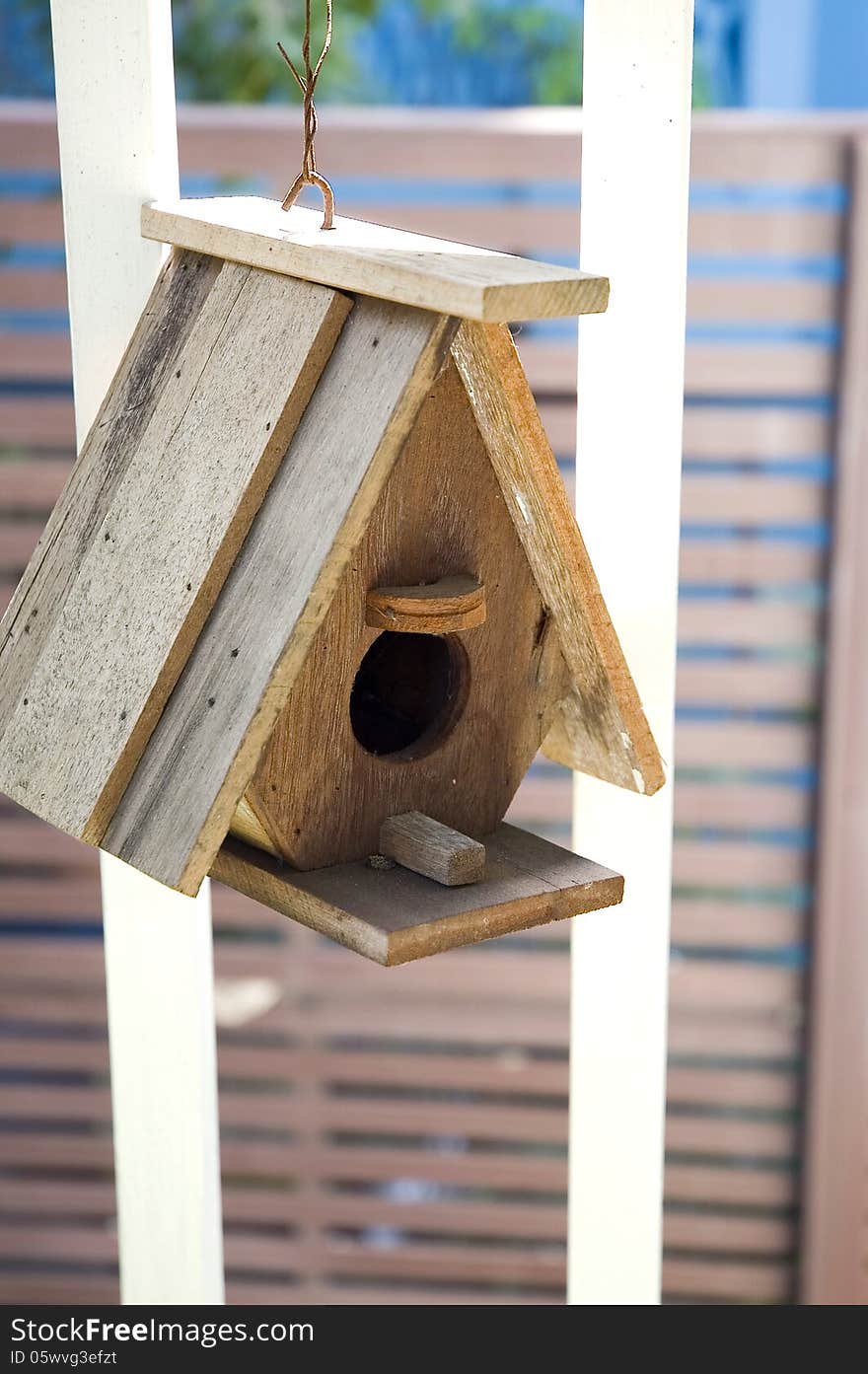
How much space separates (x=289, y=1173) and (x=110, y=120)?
231 centimetres

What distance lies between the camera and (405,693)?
1113mm

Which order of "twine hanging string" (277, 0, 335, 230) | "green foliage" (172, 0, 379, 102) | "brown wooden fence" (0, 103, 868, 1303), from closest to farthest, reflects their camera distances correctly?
"twine hanging string" (277, 0, 335, 230)
"brown wooden fence" (0, 103, 868, 1303)
"green foliage" (172, 0, 379, 102)

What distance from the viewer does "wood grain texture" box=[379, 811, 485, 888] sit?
3.05ft

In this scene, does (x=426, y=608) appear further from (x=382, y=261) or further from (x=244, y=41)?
(x=244, y=41)

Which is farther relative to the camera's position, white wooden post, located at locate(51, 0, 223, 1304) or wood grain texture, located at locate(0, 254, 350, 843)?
white wooden post, located at locate(51, 0, 223, 1304)

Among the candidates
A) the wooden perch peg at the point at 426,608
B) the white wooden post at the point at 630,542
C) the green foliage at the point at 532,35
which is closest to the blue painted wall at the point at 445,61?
the green foliage at the point at 532,35

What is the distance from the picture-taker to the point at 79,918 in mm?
2822

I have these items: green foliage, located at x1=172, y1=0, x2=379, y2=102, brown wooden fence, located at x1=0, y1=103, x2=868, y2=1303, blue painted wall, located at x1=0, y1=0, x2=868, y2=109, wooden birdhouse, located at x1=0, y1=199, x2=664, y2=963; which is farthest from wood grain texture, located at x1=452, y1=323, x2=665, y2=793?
green foliage, located at x1=172, y1=0, x2=379, y2=102

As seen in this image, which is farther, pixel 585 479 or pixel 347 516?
pixel 585 479

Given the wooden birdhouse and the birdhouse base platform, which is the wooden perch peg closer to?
the wooden birdhouse

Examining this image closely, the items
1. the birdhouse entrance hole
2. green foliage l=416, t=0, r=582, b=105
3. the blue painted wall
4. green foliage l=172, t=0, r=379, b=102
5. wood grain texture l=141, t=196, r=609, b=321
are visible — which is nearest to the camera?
wood grain texture l=141, t=196, r=609, b=321

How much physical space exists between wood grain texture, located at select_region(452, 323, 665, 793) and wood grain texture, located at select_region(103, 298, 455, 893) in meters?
0.05
